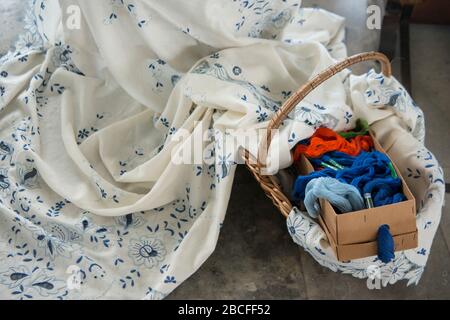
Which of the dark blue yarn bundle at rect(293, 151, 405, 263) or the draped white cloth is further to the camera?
the draped white cloth

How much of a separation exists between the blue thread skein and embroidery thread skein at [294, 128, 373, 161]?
21 centimetres

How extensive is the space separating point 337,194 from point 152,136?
566 mm

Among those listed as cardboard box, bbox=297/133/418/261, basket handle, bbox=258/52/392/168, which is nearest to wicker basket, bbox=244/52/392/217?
basket handle, bbox=258/52/392/168

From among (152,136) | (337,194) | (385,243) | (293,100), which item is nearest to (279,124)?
(293,100)

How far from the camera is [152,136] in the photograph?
51.0 inches

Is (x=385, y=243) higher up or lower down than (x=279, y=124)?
lower down

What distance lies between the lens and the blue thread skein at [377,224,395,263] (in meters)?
0.90

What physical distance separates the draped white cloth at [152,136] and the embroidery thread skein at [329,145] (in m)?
0.03

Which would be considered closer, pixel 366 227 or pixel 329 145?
pixel 366 227

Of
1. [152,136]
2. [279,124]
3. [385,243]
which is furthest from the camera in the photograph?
[152,136]

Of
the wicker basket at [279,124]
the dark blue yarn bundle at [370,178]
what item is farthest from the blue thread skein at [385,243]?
the wicker basket at [279,124]

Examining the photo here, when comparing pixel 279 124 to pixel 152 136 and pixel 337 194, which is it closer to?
pixel 337 194

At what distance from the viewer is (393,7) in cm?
147

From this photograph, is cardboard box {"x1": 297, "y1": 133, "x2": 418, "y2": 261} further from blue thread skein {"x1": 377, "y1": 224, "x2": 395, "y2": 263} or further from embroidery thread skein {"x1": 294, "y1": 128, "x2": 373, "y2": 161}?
embroidery thread skein {"x1": 294, "y1": 128, "x2": 373, "y2": 161}
